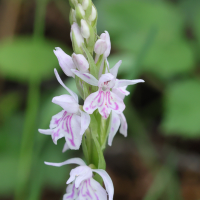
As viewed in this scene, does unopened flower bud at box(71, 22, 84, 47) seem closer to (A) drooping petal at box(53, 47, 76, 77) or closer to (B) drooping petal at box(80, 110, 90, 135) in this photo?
(A) drooping petal at box(53, 47, 76, 77)

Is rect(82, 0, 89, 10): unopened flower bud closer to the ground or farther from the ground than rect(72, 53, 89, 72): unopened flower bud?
farther from the ground

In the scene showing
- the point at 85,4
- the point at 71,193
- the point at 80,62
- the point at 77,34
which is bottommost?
the point at 71,193

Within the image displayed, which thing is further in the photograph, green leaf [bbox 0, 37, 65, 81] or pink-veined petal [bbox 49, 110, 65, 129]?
green leaf [bbox 0, 37, 65, 81]

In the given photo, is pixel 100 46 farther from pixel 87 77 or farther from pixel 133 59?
pixel 133 59

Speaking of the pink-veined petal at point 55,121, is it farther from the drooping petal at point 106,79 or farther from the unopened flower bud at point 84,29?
the unopened flower bud at point 84,29

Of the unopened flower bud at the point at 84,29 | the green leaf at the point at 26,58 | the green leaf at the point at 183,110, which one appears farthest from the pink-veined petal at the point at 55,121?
the green leaf at the point at 26,58

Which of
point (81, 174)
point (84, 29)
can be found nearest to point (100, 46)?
point (84, 29)

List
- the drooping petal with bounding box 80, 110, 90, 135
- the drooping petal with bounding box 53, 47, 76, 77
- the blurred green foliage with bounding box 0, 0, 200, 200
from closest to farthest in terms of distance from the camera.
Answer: the drooping petal with bounding box 80, 110, 90, 135, the drooping petal with bounding box 53, 47, 76, 77, the blurred green foliage with bounding box 0, 0, 200, 200

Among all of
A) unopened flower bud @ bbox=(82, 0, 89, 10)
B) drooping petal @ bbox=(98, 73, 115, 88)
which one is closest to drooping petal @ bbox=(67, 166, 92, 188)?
drooping petal @ bbox=(98, 73, 115, 88)
